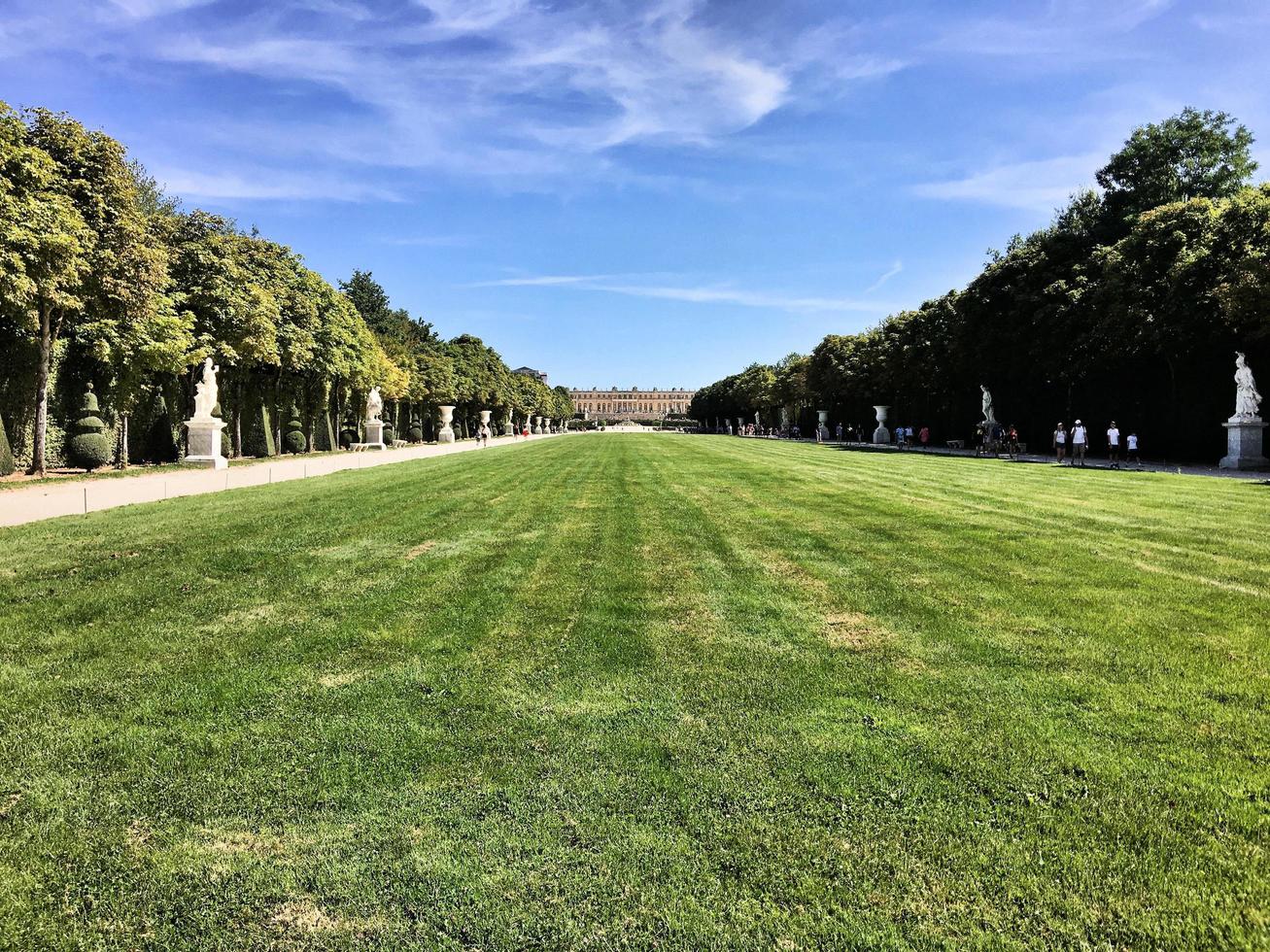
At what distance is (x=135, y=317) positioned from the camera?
19.5m

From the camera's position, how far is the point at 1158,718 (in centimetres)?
380

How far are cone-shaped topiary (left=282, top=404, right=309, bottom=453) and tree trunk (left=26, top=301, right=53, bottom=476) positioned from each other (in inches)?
628

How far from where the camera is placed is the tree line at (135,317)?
1639cm

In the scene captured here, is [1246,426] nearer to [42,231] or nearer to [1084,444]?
[1084,444]

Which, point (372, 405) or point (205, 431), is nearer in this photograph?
point (205, 431)

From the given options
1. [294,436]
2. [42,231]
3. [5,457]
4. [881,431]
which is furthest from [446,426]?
[42,231]

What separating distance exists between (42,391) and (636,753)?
21.1m

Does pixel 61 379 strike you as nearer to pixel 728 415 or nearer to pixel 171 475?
pixel 171 475

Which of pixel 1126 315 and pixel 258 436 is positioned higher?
pixel 1126 315

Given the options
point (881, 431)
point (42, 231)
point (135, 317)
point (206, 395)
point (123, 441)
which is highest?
point (42, 231)

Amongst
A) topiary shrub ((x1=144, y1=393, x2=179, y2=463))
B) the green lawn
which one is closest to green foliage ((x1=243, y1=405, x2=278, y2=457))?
topiary shrub ((x1=144, y1=393, x2=179, y2=463))

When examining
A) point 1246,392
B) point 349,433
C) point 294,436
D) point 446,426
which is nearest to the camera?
point 1246,392

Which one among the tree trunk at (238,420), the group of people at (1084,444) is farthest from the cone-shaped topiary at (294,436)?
the group of people at (1084,444)

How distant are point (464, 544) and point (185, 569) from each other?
2.96 metres
